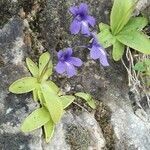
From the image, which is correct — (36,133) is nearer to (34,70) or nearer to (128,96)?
(34,70)

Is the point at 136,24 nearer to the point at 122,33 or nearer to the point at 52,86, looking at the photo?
the point at 122,33

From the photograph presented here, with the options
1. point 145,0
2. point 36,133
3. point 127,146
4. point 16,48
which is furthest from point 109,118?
point 145,0

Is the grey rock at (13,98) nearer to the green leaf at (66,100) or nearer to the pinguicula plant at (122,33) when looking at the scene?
Answer: the green leaf at (66,100)

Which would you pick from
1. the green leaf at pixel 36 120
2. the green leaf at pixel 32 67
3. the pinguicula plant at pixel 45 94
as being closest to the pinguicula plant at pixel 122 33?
the pinguicula plant at pixel 45 94

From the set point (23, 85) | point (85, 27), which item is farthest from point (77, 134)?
point (85, 27)

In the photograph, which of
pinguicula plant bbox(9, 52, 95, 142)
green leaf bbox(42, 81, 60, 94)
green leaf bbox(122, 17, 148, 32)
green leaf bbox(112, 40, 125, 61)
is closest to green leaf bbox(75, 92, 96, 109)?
pinguicula plant bbox(9, 52, 95, 142)

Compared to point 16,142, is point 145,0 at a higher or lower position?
higher
